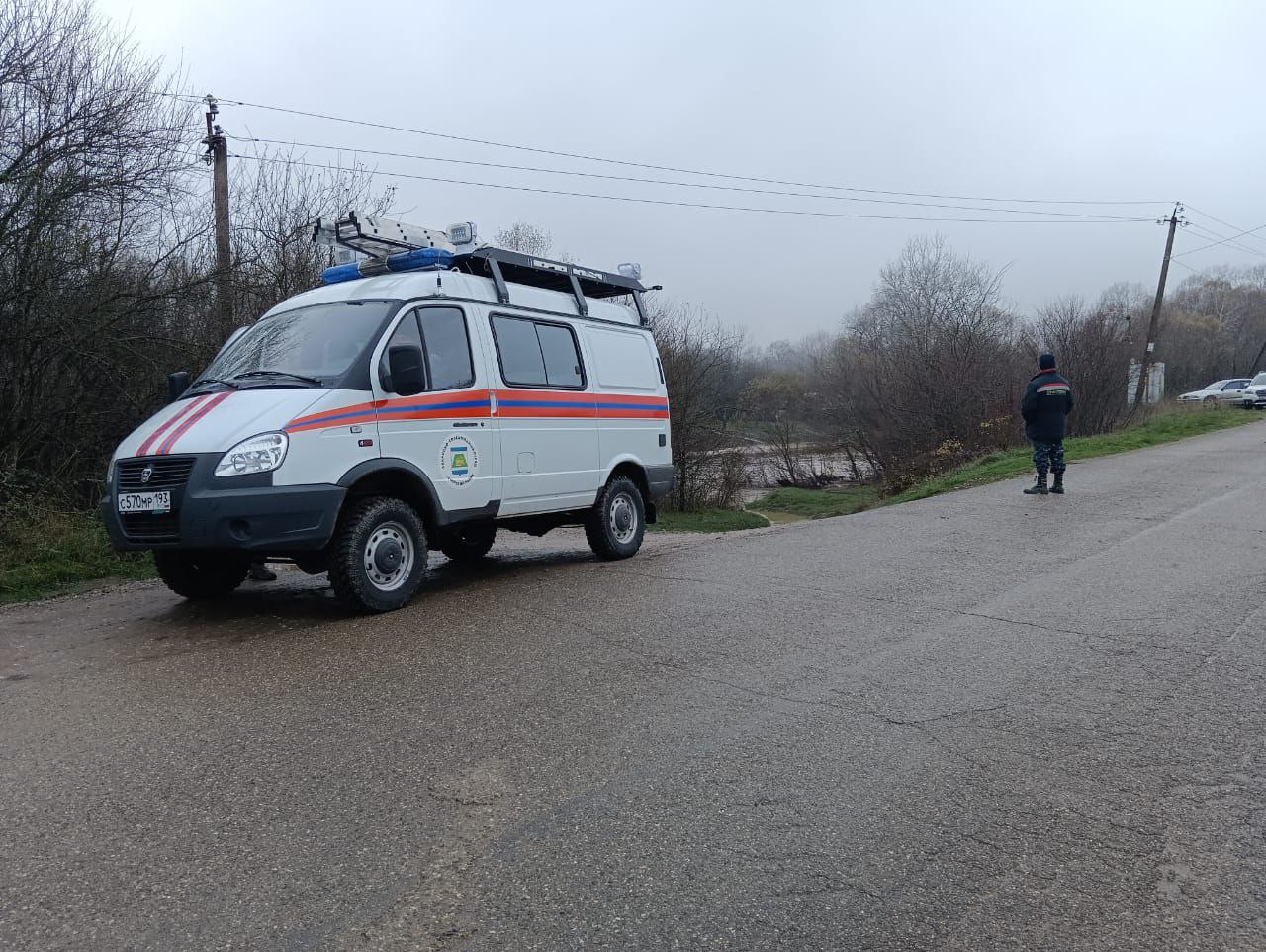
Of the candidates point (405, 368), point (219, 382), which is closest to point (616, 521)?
point (405, 368)

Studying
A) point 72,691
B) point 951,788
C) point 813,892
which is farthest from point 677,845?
point 72,691

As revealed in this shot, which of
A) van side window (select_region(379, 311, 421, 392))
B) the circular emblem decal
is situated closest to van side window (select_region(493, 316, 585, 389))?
the circular emblem decal

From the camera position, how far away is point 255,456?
620cm

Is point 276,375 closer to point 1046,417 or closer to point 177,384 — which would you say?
point 177,384

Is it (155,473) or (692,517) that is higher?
(155,473)

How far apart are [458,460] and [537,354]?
146 cm

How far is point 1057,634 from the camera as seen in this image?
595 centimetres

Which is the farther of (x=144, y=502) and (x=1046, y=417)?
(x=1046, y=417)

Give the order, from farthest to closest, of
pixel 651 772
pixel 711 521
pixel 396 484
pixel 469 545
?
pixel 711 521, pixel 469 545, pixel 396 484, pixel 651 772

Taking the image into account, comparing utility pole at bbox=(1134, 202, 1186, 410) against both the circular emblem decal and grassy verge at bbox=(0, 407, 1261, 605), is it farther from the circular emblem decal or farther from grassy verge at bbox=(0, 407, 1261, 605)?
the circular emblem decal

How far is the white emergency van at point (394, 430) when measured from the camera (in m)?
6.28

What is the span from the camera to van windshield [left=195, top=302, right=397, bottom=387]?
22.6 ft

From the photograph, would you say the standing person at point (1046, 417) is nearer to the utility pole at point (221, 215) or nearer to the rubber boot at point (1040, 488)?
the rubber boot at point (1040, 488)

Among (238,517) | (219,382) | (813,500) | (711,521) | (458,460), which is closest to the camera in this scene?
(238,517)
